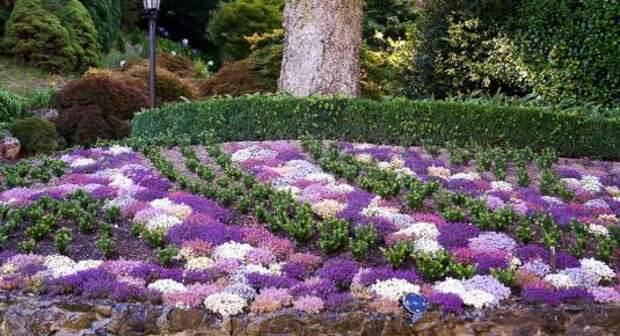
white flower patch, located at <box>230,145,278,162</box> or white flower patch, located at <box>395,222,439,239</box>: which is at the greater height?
white flower patch, located at <box>395,222,439,239</box>

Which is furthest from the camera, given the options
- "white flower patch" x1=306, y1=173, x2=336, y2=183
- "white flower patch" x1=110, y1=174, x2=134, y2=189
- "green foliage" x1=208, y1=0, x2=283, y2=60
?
"green foliage" x1=208, y1=0, x2=283, y2=60

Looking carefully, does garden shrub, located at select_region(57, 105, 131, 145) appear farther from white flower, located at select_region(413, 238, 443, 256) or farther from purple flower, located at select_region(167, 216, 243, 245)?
white flower, located at select_region(413, 238, 443, 256)

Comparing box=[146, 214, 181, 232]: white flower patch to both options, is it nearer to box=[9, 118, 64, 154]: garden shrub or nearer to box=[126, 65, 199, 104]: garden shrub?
box=[9, 118, 64, 154]: garden shrub

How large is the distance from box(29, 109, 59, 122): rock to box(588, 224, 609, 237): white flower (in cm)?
911

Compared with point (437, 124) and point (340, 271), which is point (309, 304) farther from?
point (437, 124)

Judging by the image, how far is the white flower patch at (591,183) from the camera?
6.68 meters

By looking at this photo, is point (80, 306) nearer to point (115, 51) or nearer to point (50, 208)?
point (50, 208)

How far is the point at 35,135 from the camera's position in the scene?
10727 mm

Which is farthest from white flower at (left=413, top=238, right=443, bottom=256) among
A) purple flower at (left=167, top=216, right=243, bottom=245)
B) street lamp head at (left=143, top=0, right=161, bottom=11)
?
street lamp head at (left=143, top=0, right=161, bottom=11)

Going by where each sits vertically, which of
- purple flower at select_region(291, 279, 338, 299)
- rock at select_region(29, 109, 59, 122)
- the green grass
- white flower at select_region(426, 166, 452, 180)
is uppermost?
white flower at select_region(426, 166, 452, 180)

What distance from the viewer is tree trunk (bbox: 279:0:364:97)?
8.94 metres

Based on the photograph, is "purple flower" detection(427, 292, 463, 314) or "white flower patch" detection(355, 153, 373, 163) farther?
"white flower patch" detection(355, 153, 373, 163)

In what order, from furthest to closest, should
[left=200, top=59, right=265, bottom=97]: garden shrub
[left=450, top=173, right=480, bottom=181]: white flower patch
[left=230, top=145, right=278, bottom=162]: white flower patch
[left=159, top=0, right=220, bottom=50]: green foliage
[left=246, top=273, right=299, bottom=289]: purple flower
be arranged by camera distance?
[left=159, top=0, right=220, bottom=50]: green foliage < [left=200, top=59, right=265, bottom=97]: garden shrub < [left=230, top=145, right=278, bottom=162]: white flower patch < [left=450, top=173, right=480, bottom=181]: white flower patch < [left=246, top=273, right=299, bottom=289]: purple flower

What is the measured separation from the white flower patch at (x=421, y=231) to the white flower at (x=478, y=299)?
35.6 inches
